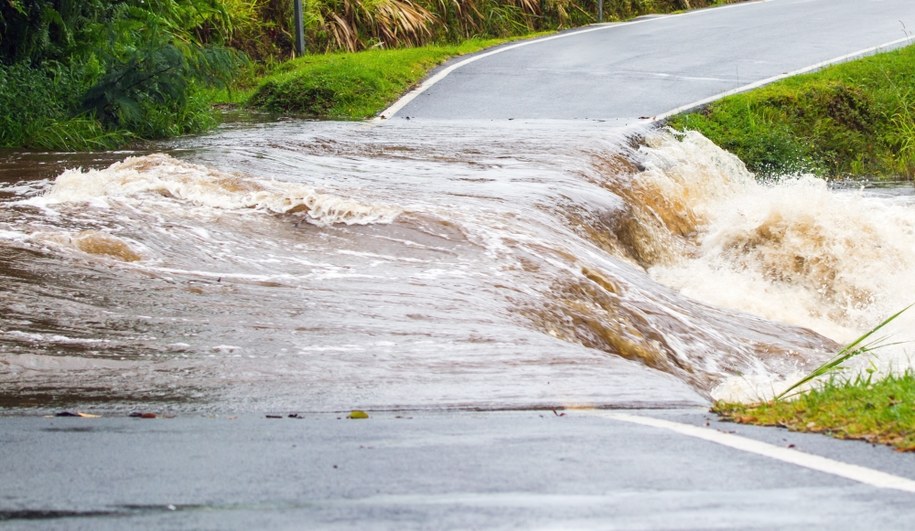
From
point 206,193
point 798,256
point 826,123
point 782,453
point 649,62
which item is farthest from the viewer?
point 649,62

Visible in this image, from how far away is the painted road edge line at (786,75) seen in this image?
49.6ft

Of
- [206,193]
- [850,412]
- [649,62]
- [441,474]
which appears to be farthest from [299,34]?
[441,474]

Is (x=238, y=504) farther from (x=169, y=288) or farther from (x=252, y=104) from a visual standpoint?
(x=252, y=104)

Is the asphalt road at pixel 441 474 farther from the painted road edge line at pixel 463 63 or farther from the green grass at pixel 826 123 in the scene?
the painted road edge line at pixel 463 63

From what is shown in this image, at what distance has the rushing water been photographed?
5.63m

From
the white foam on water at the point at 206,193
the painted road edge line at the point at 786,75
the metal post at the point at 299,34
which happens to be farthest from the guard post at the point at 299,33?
the white foam on water at the point at 206,193

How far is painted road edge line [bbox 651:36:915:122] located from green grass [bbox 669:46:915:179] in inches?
7.2

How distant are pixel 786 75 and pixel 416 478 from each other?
1456cm

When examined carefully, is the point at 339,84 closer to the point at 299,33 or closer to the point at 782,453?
the point at 299,33

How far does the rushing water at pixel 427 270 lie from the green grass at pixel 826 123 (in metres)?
0.81

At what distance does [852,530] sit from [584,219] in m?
7.42

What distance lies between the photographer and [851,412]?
4691mm

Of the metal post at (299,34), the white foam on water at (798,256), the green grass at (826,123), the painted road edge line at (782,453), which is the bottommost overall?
the white foam on water at (798,256)

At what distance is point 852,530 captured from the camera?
10.4ft
